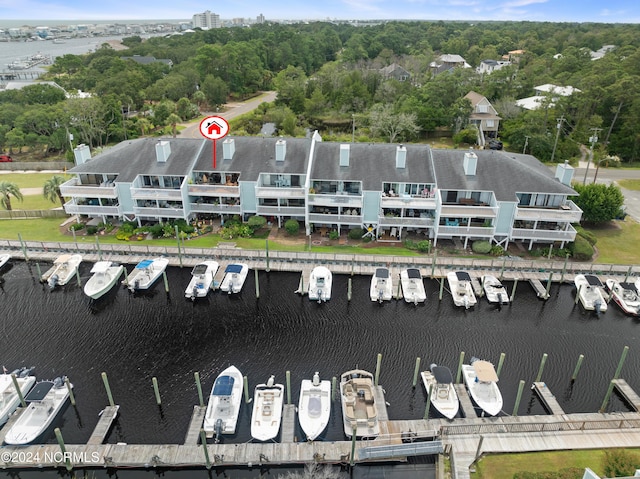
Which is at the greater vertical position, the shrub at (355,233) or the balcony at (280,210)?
the balcony at (280,210)

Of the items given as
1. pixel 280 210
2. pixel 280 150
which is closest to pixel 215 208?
pixel 280 210

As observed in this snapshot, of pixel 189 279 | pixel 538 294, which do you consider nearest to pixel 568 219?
pixel 538 294

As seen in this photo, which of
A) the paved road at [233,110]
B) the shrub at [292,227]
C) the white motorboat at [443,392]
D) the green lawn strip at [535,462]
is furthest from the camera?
the paved road at [233,110]

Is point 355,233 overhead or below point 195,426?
overhead

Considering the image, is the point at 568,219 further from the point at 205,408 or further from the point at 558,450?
the point at 205,408

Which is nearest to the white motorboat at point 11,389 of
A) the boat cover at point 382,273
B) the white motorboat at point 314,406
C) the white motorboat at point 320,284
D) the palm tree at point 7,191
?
the white motorboat at point 314,406

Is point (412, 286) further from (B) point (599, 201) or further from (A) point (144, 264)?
(B) point (599, 201)

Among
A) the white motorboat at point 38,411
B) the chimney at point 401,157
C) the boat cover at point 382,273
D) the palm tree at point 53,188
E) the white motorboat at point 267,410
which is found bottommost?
the white motorboat at point 38,411

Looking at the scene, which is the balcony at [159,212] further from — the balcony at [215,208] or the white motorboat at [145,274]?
the white motorboat at [145,274]
